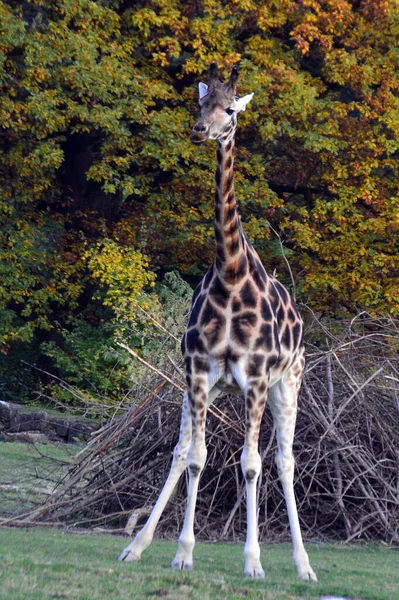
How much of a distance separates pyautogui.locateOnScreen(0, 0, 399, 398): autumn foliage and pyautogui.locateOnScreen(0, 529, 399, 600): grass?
461 inches

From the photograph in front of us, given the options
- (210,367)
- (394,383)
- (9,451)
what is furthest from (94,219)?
(210,367)

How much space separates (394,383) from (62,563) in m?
5.53

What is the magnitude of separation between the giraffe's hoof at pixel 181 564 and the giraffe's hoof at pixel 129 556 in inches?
15.1

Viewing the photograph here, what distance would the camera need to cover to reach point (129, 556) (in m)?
7.29

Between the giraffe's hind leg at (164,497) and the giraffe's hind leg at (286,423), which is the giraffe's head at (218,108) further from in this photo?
the giraffe's hind leg at (286,423)

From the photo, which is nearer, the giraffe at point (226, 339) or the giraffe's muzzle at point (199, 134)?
the giraffe's muzzle at point (199, 134)

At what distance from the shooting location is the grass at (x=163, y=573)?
5.54 meters

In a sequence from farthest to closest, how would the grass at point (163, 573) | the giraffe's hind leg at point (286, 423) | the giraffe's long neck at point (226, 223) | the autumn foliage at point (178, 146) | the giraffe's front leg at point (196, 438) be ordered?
the autumn foliage at point (178, 146) < the giraffe's hind leg at point (286, 423) < the giraffe's long neck at point (226, 223) < the giraffe's front leg at point (196, 438) < the grass at point (163, 573)

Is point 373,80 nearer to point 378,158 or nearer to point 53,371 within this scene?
point 378,158

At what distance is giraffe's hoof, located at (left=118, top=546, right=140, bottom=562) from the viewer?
727 cm

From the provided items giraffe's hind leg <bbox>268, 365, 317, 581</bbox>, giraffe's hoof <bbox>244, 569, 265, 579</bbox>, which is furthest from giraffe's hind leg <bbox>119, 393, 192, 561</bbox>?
giraffe's hoof <bbox>244, 569, 265, 579</bbox>

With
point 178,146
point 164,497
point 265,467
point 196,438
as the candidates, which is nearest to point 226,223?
point 196,438

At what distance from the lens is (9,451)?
15625mm

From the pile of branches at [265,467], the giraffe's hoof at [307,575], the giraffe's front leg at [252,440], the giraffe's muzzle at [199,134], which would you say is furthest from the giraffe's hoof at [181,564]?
the giraffe's muzzle at [199,134]
